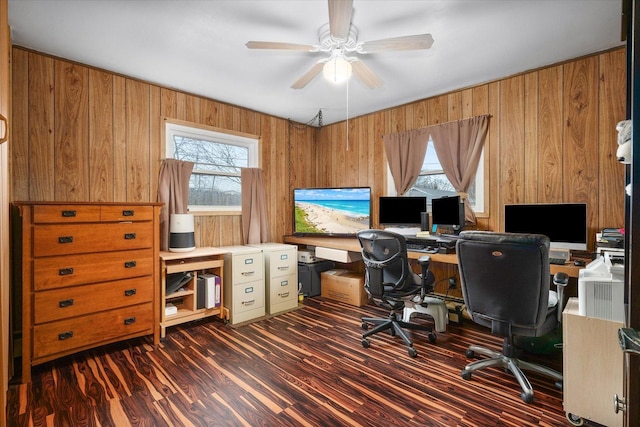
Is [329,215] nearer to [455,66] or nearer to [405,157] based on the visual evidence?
[405,157]

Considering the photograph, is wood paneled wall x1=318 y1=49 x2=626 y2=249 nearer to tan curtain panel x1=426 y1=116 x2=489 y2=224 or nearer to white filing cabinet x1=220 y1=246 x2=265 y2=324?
tan curtain panel x1=426 y1=116 x2=489 y2=224

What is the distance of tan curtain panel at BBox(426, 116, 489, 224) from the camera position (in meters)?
3.14

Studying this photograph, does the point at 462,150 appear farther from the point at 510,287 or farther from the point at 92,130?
the point at 92,130

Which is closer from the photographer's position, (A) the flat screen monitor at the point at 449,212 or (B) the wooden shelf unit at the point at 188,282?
(B) the wooden shelf unit at the point at 188,282

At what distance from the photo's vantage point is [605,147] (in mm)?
2502

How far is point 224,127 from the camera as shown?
3.72 meters

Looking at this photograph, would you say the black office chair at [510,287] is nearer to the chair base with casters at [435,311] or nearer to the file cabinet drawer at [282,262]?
the chair base with casters at [435,311]

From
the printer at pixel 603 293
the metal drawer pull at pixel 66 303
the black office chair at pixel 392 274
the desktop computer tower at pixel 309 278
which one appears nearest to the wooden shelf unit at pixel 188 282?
the metal drawer pull at pixel 66 303

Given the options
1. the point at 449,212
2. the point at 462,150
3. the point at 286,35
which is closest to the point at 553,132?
the point at 462,150

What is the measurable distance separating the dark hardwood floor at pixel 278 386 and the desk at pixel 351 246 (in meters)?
0.72

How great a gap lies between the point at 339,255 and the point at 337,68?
1.99 meters

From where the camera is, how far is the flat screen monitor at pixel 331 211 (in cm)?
397

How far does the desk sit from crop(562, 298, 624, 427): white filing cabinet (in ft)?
1.79

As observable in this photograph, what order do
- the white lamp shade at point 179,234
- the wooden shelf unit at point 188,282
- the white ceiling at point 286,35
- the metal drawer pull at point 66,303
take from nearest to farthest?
1. the white ceiling at point 286,35
2. the metal drawer pull at point 66,303
3. the wooden shelf unit at point 188,282
4. the white lamp shade at point 179,234
